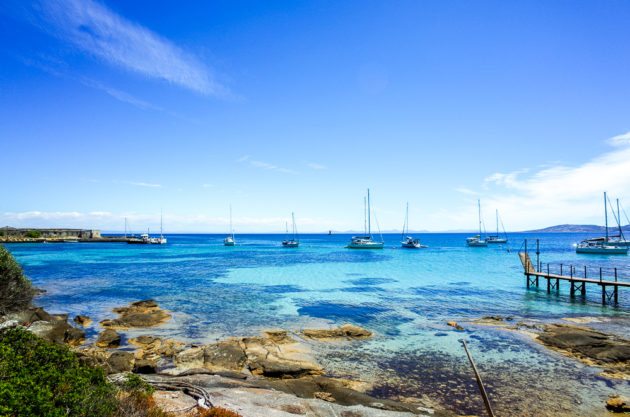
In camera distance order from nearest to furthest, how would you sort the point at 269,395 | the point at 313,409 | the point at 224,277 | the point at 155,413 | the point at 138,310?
the point at 155,413 → the point at 313,409 → the point at 269,395 → the point at 138,310 → the point at 224,277

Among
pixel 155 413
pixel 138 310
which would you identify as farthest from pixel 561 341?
pixel 138 310

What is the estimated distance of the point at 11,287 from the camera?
57.7 ft

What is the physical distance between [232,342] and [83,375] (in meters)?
13.0

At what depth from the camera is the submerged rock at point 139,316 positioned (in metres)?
25.4

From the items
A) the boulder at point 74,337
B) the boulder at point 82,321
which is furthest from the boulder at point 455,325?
the boulder at point 82,321

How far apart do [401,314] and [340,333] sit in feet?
25.0

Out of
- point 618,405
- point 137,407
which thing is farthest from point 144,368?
point 618,405

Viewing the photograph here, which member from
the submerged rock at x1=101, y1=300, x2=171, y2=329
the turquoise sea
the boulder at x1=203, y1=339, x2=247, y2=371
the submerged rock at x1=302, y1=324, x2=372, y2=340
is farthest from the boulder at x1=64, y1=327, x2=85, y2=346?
the submerged rock at x1=302, y1=324, x2=372, y2=340

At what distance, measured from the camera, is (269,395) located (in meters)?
13.7

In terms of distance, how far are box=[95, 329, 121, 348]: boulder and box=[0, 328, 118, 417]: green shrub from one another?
41.4 ft

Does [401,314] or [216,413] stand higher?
[216,413]

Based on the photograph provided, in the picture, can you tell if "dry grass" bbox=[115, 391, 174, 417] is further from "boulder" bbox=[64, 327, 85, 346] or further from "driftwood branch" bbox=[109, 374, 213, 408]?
"boulder" bbox=[64, 327, 85, 346]

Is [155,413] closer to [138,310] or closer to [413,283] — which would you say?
[138,310]

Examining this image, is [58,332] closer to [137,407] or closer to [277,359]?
[277,359]
